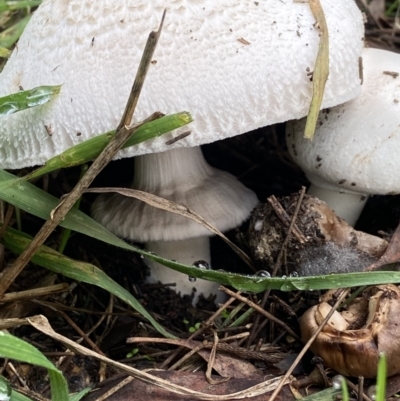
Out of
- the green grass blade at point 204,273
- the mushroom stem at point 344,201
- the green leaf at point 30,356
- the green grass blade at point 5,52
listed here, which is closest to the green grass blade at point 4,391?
Answer: the green leaf at point 30,356

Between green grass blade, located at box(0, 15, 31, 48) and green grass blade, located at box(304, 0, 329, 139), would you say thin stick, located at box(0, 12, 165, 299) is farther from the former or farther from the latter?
green grass blade, located at box(0, 15, 31, 48)

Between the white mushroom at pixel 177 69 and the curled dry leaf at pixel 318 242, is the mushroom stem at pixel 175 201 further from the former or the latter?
the white mushroom at pixel 177 69

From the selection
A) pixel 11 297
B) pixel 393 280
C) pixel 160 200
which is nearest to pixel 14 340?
pixel 11 297

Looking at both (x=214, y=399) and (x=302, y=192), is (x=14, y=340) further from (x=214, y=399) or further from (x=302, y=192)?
(x=302, y=192)

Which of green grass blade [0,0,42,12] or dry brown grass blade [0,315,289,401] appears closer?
dry brown grass blade [0,315,289,401]

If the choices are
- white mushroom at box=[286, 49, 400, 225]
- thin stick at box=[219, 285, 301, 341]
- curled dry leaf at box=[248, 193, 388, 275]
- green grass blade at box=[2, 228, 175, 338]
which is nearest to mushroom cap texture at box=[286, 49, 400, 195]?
white mushroom at box=[286, 49, 400, 225]

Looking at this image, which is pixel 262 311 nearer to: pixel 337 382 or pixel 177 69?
pixel 337 382
